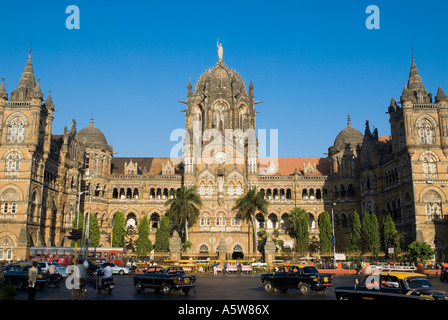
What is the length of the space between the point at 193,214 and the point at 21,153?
25.6 m

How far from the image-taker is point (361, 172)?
74.6 metres

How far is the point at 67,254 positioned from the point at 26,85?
25.9 m

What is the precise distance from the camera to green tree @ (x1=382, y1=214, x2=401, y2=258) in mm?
58781

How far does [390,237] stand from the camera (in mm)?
59469

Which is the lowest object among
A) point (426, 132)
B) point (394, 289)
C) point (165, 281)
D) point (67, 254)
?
point (165, 281)

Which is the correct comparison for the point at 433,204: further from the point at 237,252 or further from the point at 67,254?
the point at 67,254

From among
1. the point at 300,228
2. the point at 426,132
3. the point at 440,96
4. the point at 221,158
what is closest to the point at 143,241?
the point at 221,158

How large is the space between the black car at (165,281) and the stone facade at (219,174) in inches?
1268

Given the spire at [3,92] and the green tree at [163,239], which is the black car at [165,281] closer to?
the green tree at [163,239]

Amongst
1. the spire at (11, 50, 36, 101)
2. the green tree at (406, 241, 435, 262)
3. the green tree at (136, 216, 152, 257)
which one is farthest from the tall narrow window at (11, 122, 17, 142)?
the green tree at (406, 241, 435, 262)

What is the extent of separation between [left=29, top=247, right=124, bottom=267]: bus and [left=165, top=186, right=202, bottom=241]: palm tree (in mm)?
12379

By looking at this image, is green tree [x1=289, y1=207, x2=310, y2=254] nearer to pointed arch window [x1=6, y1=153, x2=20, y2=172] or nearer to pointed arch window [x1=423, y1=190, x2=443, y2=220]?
pointed arch window [x1=423, y1=190, x2=443, y2=220]
